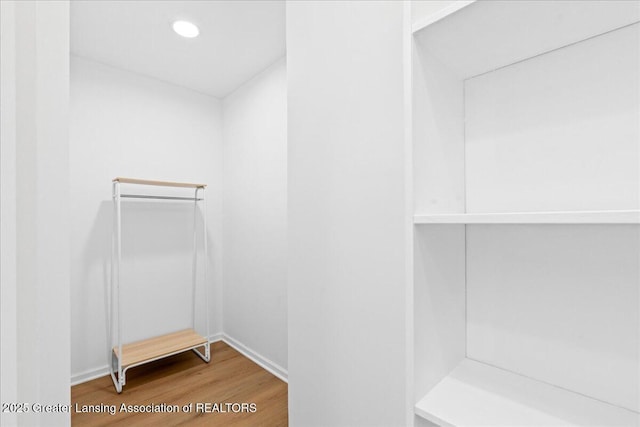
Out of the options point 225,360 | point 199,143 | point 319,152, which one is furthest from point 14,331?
point 199,143

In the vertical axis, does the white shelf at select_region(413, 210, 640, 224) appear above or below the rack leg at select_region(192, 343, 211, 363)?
above

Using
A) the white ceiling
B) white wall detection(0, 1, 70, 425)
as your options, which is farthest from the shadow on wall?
white wall detection(0, 1, 70, 425)

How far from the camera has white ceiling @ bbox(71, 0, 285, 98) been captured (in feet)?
5.76

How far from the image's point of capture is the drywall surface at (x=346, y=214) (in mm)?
769

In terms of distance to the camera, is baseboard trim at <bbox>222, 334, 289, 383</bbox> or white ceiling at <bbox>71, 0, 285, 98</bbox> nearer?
white ceiling at <bbox>71, 0, 285, 98</bbox>

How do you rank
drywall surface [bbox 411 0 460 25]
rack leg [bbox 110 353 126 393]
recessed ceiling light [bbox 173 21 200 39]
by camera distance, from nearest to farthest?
drywall surface [bbox 411 0 460 25], recessed ceiling light [bbox 173 21 200 39], rack leg [bbox 110 353 126 393]

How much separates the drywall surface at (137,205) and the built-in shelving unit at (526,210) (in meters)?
2.45

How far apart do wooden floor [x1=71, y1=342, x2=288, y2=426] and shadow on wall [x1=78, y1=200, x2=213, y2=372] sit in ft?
→ 0.96

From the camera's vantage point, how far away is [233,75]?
2.54 m

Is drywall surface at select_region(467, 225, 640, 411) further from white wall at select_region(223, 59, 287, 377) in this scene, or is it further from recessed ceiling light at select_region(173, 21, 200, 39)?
recessed ceiling light at select_region(173, 21, 200, 39)

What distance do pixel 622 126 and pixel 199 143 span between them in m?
2.85

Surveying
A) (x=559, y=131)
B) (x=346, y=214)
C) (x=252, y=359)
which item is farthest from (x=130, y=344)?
(x=559, y=131)

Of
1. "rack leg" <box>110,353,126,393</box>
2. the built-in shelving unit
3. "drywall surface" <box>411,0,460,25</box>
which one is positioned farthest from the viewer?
"rack leg" <box>110,353,126,393</box>

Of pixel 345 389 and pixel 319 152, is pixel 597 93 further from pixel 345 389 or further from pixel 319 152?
pixel 345 389
